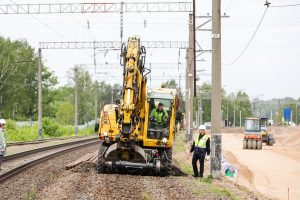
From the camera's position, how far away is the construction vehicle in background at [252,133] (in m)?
59.3

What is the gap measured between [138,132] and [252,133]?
39207mm

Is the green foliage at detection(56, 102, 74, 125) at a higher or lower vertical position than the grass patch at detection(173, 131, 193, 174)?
higher

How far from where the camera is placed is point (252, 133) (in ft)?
196

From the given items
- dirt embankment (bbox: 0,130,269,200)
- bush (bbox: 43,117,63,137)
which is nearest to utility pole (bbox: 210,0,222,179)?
dirt embankment (bbox: 0,130,269,200)

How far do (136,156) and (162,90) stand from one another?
2884 mm

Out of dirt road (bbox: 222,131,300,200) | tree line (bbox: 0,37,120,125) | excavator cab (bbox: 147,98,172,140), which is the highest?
tree line (bbox: 0,37,120,125)

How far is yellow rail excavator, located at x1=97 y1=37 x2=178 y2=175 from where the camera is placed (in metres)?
20.8

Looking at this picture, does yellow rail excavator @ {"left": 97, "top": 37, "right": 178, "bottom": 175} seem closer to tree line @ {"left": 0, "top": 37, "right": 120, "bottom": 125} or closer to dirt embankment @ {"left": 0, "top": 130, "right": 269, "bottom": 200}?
dirt embankment @ {"left": 0, "top": 130, "right": 269, "bottom": 200}

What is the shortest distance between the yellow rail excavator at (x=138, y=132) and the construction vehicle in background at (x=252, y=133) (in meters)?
37.4

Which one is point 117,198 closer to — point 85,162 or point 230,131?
point 85,162

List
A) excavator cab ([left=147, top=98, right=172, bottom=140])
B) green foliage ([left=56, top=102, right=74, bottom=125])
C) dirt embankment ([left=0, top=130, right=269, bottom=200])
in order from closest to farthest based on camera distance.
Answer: dirt embankment ([left=0, top=130, right=269, bottom=200]), excavator cab ([left=147, top=98, right=172, bottom=140]), green foliage ([left=56, top=102, right=74, bottom=125])

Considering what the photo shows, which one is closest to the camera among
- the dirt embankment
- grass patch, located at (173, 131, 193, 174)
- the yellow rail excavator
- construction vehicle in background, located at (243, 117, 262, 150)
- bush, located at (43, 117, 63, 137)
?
the dirt embankment

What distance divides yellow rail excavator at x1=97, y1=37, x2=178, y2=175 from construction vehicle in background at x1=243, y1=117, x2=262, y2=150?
3737 cm

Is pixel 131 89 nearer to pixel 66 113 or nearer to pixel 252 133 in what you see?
pixel 252 133
